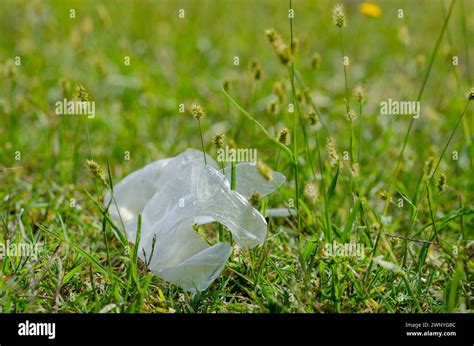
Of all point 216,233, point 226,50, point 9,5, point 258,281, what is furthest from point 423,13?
point 258,281

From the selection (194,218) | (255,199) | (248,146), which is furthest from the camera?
(248,146)

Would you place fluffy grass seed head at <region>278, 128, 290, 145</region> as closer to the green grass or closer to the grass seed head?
the green grass

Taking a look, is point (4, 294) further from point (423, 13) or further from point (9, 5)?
point (423, 13)

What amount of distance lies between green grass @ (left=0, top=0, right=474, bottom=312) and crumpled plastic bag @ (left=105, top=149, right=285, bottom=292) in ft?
0.24

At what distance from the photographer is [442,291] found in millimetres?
2199

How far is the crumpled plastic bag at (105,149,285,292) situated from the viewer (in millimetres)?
2068

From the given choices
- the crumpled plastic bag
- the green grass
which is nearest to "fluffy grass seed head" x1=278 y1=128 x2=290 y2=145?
the green grass

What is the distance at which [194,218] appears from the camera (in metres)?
2.23

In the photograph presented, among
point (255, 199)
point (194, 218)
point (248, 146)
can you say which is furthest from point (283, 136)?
point (248, 146)

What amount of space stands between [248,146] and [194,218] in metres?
0.99

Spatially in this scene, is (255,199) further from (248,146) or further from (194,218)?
(248,146)

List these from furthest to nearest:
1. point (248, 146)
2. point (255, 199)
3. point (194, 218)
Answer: point (248, 146)
point (194, 218)
point (255, 199)
